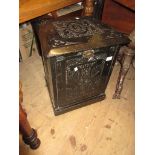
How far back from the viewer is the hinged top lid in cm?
93

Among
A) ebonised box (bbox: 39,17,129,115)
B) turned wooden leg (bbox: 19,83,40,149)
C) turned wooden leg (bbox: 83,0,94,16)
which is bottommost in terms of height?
turned wooden leg (bbox: 19,83,40,149)

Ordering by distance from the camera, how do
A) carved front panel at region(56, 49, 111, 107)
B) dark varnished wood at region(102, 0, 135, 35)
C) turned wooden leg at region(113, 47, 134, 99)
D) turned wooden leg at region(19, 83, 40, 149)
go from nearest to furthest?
turned wooden leg at region(19, 83, 40, 149) → carved front panel at region(56, 49, 111, 107) → turned wooden leg at region(113, 47, 134, 99) → dark varnished wood at region(102, 0, 135, 35)

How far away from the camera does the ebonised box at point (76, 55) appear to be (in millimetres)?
947

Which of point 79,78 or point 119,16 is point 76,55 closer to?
point 79,78

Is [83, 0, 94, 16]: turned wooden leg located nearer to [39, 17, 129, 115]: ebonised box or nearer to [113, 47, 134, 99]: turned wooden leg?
[39, 17, 129, 115]: ebonised box

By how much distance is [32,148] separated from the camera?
1.08 metres

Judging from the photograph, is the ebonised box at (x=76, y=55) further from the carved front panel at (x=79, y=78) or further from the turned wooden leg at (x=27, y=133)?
the turned wooden leg at (x=27, y=133)

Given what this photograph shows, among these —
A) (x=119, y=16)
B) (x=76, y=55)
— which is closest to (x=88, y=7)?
(x=119, y=16)

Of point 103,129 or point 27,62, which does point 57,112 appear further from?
point 27,62

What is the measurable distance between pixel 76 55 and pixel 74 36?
0.11m

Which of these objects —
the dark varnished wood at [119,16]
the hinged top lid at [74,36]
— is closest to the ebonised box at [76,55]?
the hinged top lid at [74,36]

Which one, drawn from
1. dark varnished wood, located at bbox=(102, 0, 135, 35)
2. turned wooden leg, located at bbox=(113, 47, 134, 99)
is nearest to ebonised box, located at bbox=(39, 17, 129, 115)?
turned wooden leg, located at bbox=(113, 47, 134, 99)

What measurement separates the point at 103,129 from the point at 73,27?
0.67 m
